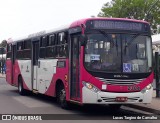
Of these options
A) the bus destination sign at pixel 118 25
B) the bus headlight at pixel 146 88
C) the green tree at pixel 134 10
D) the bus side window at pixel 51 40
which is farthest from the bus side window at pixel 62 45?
the green tree at pixel 134 10

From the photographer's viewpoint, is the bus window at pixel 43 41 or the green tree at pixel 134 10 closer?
the bus window at pixel 43 41

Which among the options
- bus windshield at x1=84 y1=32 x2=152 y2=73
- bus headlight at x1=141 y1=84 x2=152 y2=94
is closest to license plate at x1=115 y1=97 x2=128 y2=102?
bus headlight at x1=141 y1=84 x2=152 y2=94

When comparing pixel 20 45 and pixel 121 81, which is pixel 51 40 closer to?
pixel 121 81

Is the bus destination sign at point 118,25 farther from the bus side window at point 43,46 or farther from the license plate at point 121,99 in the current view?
the bus side window at point 43,46

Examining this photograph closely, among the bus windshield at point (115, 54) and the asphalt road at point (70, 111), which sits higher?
the bus windshield at point (115, 54)

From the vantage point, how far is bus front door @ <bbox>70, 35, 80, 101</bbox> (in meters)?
12.5

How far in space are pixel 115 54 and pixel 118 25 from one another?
101 cm

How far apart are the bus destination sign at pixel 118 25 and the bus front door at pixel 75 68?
3.00 ft

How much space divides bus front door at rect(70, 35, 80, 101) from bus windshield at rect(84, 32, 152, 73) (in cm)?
70

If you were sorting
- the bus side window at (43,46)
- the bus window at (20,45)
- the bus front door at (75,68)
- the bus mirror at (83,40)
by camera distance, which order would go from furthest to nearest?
the bus window at (20,45), the bus side window at (43,46), the bus front door at (75,68), the bus mirror at (83,40)

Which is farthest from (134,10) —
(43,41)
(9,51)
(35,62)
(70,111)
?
(70,111)

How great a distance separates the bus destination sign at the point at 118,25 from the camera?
40.1 ft

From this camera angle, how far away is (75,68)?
1273 cm

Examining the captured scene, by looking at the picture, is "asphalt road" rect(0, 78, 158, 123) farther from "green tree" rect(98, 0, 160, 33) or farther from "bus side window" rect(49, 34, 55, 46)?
"green tree" rect(98, 0, 160, 33)
